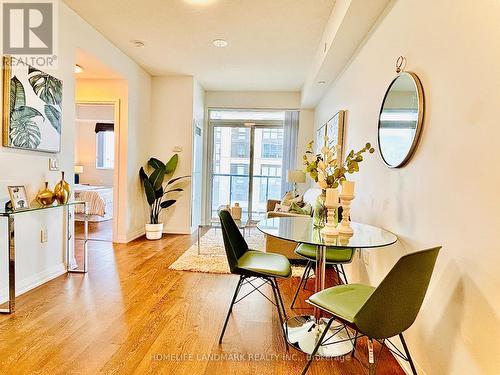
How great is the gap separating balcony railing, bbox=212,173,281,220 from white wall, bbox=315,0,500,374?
4221mm

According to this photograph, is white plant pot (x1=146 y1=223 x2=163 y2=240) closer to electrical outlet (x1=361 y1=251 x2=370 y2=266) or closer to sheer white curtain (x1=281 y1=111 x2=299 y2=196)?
sheer white curtain (x1=281 y1=111 x2=299 y2=196)

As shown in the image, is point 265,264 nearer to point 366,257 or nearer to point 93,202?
point 366,257

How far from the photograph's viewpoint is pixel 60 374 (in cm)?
161

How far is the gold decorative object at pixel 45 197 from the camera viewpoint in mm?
2635

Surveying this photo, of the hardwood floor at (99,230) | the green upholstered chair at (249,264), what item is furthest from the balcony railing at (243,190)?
the green upholstered chair at (249,264)

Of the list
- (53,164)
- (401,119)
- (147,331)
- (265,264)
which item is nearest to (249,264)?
(265,264)

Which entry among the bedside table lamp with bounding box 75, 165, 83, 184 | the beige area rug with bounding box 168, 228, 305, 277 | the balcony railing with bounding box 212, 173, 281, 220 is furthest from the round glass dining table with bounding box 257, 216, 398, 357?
the bedside table lamp with bounding box 75, 165, 83, 184

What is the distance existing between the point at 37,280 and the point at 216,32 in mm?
3071

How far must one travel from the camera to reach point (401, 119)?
6.37 ft

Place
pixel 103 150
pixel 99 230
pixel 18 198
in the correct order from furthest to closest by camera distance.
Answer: pixel 103 150 < pixel 99 230 < pixel 18 198

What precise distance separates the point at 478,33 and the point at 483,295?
3.51 ft

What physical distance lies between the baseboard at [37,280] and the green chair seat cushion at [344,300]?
7.84 feet

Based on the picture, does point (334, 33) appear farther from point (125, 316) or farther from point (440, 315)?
point (125, 316)

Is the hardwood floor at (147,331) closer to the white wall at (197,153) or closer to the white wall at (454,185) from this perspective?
the white wall at (454,185)
